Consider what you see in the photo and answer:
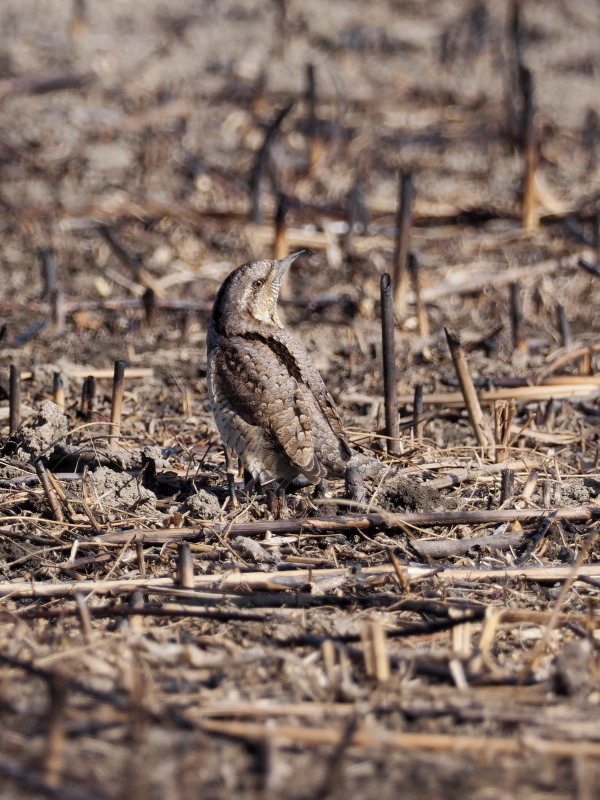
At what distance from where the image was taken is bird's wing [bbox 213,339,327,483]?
204 inches

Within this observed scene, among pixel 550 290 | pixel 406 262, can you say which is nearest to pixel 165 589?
pixel 406 262

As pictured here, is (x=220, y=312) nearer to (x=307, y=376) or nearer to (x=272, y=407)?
(x=307, y=376)

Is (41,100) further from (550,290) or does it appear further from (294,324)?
(550,290)

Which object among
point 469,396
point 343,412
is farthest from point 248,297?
point 469,396

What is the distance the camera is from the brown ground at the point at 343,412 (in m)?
Answer: 3.22

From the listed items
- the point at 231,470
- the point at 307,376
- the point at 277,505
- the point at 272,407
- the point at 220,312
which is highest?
the point at 220,312

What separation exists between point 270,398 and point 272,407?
5cm

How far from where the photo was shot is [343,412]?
6832 millimetres

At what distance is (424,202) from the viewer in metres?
11.2

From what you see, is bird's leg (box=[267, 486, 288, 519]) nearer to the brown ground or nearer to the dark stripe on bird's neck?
the brown ground

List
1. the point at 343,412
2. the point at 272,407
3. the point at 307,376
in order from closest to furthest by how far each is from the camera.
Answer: the point at 272,407 → the point at 307,376 → the point at 343,412

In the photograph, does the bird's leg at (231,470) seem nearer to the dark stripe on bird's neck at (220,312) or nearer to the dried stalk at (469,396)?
the dark stripe on bird's neck at (220,312)

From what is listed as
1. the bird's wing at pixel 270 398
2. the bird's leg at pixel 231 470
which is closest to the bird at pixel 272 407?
the bird's wing at pixel 270 398

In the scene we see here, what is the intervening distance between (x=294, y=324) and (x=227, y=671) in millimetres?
4965
